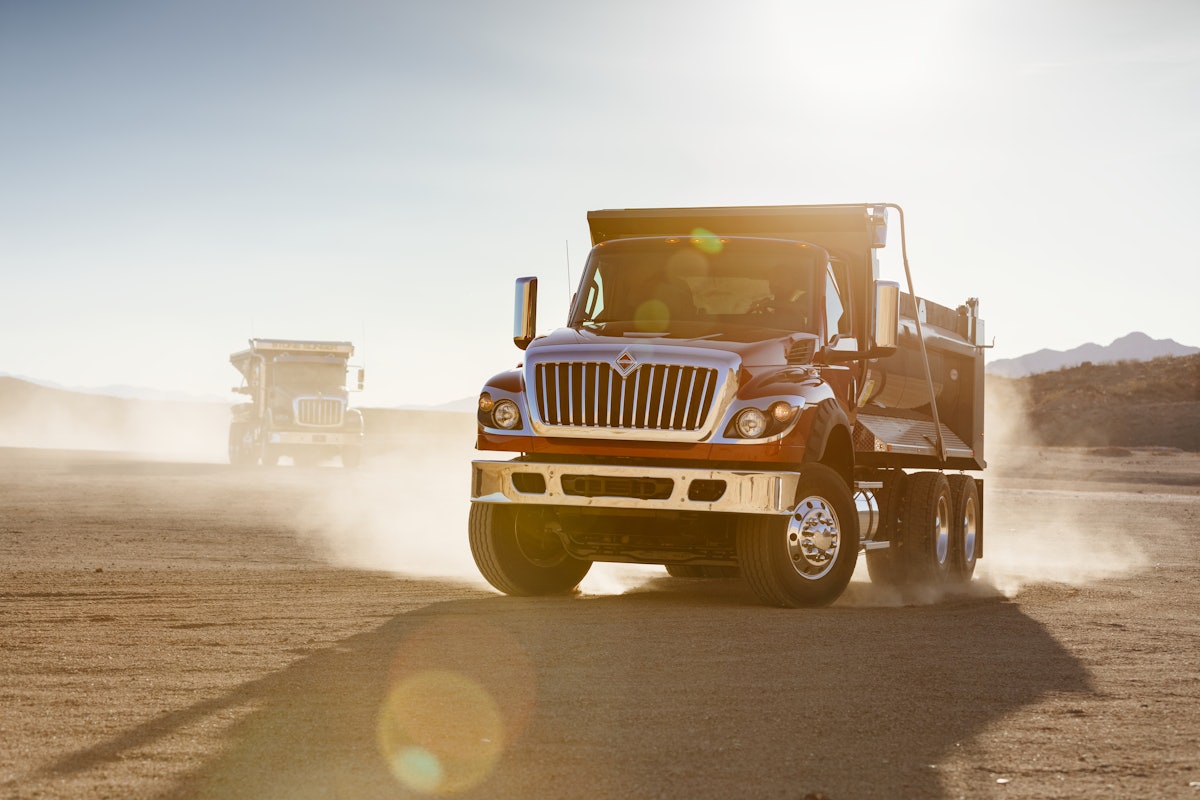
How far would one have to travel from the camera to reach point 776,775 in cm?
595

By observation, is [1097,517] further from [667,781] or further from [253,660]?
[667,781]

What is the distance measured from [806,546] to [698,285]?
240cm

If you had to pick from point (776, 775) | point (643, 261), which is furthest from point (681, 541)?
point (776, 775)

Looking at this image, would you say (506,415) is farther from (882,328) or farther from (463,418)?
(463,418)

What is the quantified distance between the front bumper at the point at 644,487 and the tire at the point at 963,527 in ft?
14.7

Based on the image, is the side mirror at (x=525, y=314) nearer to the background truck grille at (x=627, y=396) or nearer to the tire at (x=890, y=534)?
the background truck grille at (x=627, y=396)

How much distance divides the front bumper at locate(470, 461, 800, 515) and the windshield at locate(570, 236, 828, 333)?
145 cm

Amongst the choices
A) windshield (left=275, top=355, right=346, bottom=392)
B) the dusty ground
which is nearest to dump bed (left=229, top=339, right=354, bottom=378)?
windshield (left=275, top=355, right=346, bottom=392)

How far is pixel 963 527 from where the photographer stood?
49.5 ft

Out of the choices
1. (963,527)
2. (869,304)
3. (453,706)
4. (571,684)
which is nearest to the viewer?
(453,706)

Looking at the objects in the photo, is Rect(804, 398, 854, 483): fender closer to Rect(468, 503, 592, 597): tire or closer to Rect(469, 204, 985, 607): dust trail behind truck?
Rect(469, 204, 985, 607): dust trail behind truck

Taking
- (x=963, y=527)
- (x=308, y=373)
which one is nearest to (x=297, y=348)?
(x=308, y=373)

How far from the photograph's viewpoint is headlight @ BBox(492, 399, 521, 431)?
37.2 feet

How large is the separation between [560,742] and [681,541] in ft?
15.7
